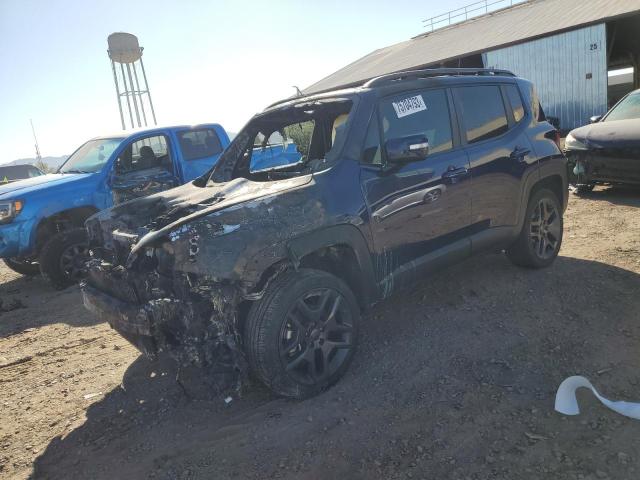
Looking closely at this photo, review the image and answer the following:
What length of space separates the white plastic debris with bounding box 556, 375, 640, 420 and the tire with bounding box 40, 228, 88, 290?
17.1 ft

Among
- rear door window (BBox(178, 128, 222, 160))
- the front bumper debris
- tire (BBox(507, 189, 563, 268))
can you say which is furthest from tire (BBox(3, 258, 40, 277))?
tire (BBox(507, 189, 563, 268))

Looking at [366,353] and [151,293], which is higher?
[151,293]

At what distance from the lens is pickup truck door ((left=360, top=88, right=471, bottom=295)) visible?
3158 millimetres

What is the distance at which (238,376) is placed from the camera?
2.68 meters

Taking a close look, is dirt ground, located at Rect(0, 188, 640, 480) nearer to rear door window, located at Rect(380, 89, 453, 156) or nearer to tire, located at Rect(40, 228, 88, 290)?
tire, located at Rect(40, 228, 88, 290)

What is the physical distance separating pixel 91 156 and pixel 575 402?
21.3 ft

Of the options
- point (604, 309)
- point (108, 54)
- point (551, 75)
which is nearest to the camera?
point (604, 309)

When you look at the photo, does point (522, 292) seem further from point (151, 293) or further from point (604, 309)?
point (151, 293)

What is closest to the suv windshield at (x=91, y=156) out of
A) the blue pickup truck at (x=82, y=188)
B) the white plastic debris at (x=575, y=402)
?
the blue pickup truck at (x=82, y=188)

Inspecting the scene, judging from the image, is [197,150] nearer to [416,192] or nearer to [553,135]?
[416,192]

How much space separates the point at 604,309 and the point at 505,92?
206cm

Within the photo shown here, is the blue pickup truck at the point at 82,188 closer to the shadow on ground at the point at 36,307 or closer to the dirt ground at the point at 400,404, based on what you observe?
the shadow on ground at the point at 36,307

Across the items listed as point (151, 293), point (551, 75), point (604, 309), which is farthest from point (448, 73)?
point (551, 75)

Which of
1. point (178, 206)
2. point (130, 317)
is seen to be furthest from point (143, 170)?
point (130, 317)
